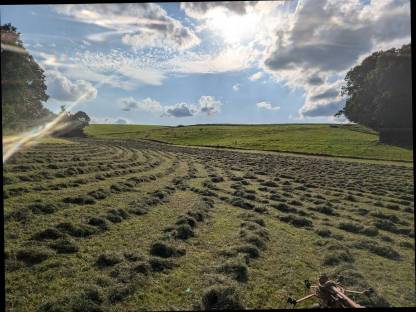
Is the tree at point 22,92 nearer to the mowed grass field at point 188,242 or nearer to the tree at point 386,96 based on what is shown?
the mowed grass field at point 188,242

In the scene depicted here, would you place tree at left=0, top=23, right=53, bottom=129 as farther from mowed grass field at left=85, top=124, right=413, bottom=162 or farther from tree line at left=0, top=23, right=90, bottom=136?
mowed grass field at left=85, top=124, right=413, bottom=162

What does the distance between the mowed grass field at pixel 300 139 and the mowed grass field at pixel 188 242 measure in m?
16.6

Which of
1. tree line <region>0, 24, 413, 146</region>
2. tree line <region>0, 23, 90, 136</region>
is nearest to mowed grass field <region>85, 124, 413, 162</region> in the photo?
tree line <region>0, 24, 413, 146</region>

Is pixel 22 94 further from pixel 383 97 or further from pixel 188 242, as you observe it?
pixel 383 97

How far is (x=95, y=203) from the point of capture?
16609 mm

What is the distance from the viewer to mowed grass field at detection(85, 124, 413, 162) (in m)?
40.1

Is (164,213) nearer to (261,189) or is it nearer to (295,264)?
(295,264)

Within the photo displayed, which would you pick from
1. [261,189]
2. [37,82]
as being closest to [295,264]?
[261,189]

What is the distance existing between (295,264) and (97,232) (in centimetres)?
731

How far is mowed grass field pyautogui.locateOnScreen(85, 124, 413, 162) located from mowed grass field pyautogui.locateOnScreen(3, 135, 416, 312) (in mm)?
16559

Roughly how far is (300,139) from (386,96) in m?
15.3

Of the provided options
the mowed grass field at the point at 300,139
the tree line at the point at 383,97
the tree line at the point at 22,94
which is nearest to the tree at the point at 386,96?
the tree line at the point at 383,97

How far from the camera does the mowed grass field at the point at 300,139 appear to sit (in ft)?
132

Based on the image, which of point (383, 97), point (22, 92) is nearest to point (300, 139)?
point (383, 97)
